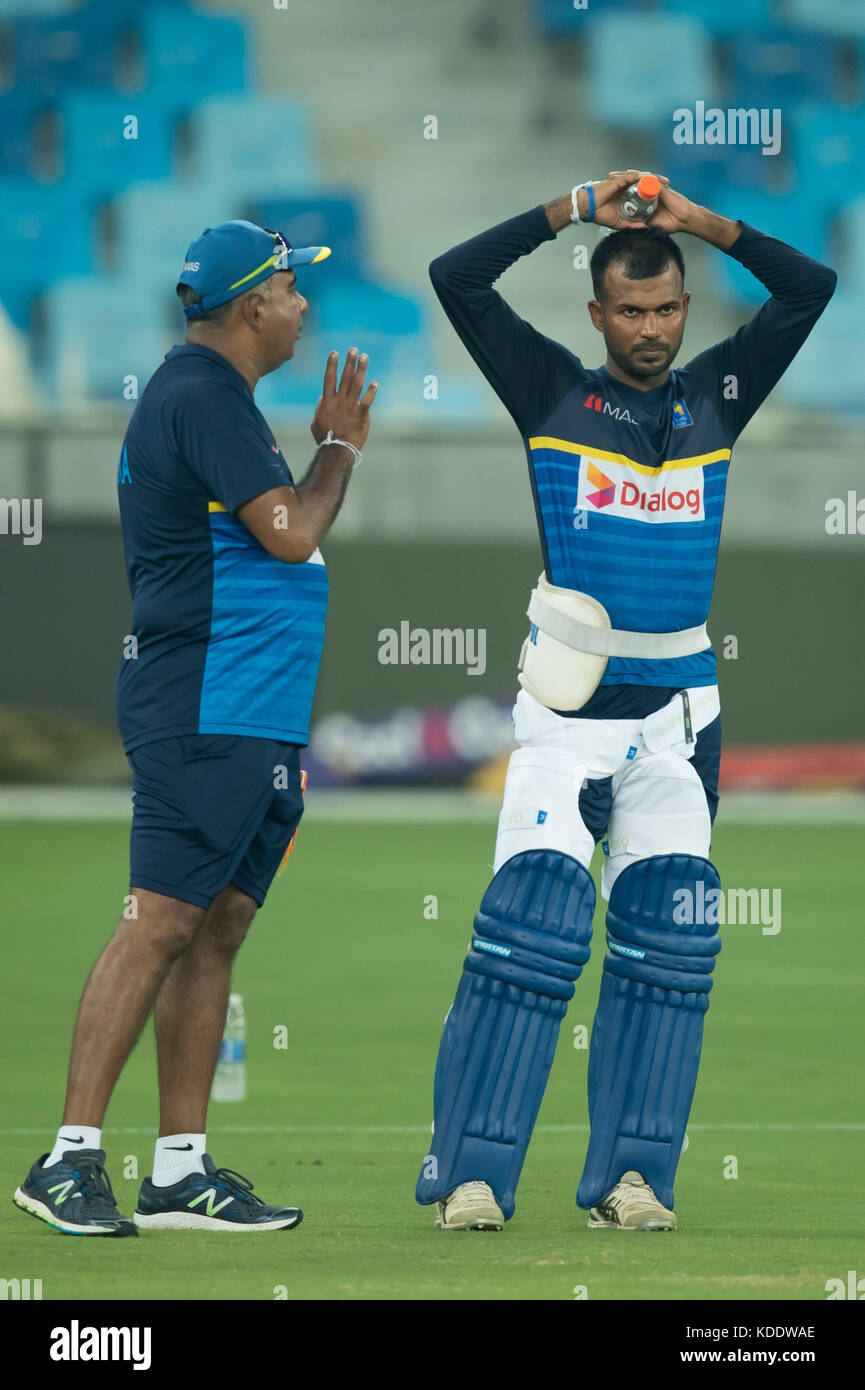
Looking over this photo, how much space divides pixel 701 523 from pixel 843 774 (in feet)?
49.0

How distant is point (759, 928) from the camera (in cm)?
1116

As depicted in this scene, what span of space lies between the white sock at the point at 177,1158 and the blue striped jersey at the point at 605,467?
4.27 feet

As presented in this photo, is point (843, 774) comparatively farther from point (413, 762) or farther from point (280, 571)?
point (280, 571)

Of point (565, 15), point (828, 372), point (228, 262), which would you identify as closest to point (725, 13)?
point (565, 15)

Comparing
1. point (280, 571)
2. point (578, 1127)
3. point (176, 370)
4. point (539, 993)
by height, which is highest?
point (176, 370)

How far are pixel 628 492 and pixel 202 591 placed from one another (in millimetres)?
983

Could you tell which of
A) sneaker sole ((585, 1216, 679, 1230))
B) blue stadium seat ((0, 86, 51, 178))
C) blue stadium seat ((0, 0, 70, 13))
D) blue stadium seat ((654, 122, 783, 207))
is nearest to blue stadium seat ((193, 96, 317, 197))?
blue stadium seat ((0, 86, 51, 178))

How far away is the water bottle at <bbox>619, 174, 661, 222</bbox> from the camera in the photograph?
185 inches

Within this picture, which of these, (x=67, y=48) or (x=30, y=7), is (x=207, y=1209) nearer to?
(x=67, y=48)

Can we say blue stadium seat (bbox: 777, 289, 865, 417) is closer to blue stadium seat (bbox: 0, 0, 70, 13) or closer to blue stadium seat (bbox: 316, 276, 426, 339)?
blue stadium seat (bbox: 316, 276, 426, 339)

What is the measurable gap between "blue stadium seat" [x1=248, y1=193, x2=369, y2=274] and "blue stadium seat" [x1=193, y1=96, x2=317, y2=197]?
71 centimetres

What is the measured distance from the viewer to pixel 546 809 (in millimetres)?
4746
